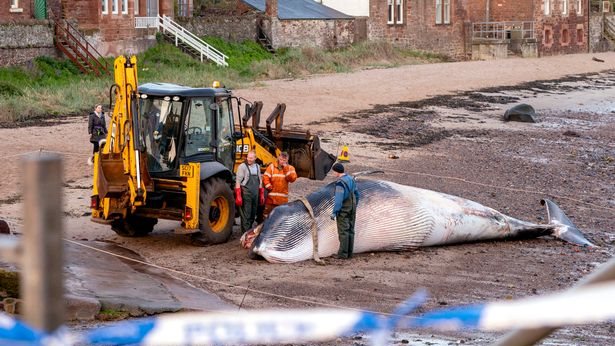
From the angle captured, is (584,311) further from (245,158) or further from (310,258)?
(245,158)

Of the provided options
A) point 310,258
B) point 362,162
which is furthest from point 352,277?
point 362,162

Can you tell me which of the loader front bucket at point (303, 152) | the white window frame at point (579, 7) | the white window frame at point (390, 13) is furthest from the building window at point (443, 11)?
the loader front bucket at point (303, 152)

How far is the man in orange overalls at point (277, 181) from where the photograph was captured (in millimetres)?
17188

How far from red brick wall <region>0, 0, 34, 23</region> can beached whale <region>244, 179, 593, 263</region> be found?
23888 millimetres

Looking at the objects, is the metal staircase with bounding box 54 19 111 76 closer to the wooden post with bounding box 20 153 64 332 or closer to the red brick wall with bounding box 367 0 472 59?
the red brick wall with bounding box 367 0 472 59

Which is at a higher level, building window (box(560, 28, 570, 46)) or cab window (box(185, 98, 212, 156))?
building window (box(560, 28, 570, 46))

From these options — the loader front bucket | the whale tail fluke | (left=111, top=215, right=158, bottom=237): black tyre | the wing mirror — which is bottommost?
the whale tail fluke

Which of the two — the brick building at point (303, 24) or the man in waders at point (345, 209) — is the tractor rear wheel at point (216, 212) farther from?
the brick building at point (303, 24)

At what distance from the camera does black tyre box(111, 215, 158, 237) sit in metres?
Answer: 17.1

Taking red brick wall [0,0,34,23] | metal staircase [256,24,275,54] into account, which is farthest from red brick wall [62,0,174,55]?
metal staircase [256,24,275,54]

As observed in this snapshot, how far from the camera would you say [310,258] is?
1599 cm

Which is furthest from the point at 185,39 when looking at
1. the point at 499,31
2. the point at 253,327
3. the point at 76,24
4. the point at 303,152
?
the point at 253,327

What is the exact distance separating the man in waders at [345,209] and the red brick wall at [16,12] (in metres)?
24.5

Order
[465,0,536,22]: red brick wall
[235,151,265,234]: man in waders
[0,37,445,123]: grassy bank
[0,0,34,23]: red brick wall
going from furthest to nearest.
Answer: [465,0,536,22]: red brick wall < [0,0,34,23]: red brick wall < [0,37,445,123]: grassy bank < [235,151,265,234]: man in waders
